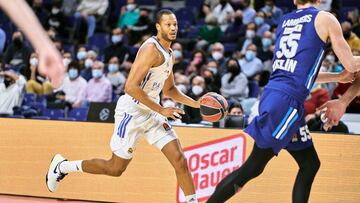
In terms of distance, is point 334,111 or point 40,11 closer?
point 334,111

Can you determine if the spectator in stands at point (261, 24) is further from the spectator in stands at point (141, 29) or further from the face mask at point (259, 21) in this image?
the spectator in stands at point (141, 29)

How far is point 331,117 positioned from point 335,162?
2498mm

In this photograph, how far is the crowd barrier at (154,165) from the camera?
7.26 metres

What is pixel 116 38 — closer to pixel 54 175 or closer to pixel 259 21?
pixel 259 21

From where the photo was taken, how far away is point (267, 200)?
7.41 meters

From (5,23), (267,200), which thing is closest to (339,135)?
(267,200)

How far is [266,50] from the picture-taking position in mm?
A: 12578

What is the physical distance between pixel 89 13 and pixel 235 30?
3701mm

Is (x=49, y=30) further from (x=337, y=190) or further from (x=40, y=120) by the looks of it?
(x=337, y=190)

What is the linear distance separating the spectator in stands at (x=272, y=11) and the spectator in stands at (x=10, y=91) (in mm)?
4873

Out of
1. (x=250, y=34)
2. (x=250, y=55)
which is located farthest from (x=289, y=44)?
(x=250, y=34)

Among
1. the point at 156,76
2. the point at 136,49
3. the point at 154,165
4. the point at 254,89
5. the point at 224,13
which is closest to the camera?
the point at 156,76

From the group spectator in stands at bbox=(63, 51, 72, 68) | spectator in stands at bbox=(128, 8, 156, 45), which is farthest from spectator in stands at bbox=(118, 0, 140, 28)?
spectator in stands at bbox=(63, 51, 72, 68)

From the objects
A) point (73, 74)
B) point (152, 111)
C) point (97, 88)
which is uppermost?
point (152, 111)
